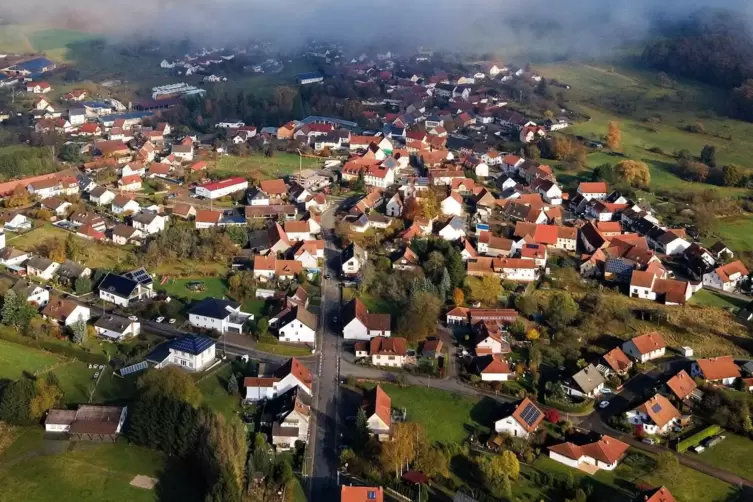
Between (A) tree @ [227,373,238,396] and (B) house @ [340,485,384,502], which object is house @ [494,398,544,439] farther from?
(A) tree @ [227,373,238,396]

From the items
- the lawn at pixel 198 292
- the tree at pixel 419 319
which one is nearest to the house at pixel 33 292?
the lawn at pixel 198 292

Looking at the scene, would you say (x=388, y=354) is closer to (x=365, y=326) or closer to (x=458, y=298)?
(x=365, y=326)

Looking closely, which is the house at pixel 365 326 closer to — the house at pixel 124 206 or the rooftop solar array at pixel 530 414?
the rooftop solar array at pixel 530 414

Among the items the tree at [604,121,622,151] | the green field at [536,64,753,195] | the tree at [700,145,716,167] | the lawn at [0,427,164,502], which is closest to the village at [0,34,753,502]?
the lawn at [0,427,164,502]

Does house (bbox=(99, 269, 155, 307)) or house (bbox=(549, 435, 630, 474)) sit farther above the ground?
house (bbox=(549, 435, 630, 474))

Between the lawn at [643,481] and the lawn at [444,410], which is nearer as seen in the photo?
the lawn at [643,481]

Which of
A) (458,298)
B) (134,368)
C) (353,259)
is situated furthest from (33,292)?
(458,298)

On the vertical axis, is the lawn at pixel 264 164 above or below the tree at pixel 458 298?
below
